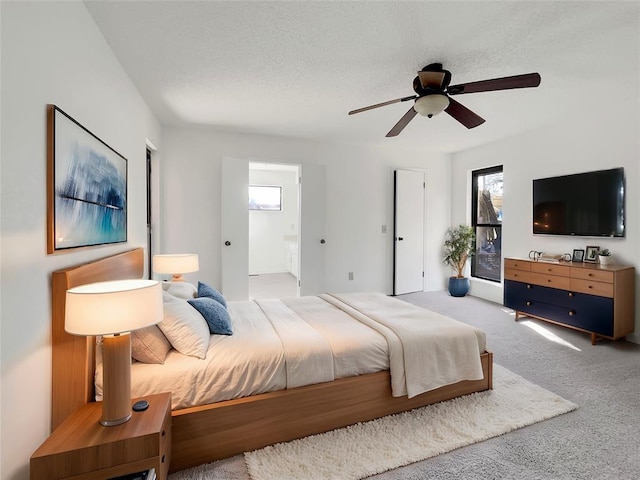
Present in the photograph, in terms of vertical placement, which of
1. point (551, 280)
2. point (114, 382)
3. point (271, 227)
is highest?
point (271, 227)

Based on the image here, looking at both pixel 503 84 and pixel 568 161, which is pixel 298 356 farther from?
pixel 568 161

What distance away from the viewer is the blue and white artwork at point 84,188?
1.46 metres

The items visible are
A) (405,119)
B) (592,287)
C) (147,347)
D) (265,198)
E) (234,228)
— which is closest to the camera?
(147,347)

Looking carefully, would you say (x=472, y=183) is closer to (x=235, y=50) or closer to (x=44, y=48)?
(x=235, y=50)

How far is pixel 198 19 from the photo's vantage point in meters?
1.92

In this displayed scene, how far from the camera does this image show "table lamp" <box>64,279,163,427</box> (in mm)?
1190

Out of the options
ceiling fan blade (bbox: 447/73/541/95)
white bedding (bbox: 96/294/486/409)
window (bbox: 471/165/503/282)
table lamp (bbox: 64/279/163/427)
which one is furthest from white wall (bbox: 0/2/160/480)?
window (bbox: 471/165/503/282)

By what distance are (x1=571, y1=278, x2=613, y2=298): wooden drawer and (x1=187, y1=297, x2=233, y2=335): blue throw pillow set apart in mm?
3506

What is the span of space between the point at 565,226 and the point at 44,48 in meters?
4.84

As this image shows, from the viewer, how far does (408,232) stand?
17.4 ft

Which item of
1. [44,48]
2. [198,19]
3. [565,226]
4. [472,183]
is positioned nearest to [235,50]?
[198,19]

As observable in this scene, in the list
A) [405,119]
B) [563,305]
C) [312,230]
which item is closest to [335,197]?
[312,230]

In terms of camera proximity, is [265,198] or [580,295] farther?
[265,198]

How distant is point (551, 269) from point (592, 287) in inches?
16.7
